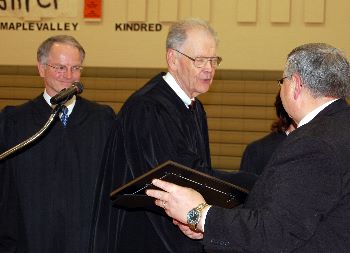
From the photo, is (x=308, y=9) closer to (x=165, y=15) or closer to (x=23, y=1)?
(x=165, y=15)

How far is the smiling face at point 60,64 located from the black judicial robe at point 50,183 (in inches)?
6.7

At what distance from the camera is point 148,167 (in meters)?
3.27

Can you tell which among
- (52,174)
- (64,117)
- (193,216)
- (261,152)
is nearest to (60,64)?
(64,117)

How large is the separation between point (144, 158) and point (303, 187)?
3.87 feet

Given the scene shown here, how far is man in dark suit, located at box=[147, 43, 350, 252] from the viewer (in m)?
2.25

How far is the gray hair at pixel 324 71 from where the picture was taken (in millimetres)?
2434

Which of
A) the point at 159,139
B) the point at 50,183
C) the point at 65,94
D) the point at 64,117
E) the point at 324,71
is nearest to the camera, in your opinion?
the point at 324,71

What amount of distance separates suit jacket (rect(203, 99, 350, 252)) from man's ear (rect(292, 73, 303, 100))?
0.39 ft

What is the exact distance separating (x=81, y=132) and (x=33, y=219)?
57 cm

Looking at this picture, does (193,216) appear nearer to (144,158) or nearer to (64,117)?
(144,158)

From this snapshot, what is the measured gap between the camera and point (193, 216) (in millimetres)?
2504

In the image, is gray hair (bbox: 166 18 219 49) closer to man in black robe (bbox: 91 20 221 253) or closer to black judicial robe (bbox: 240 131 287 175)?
man in black robe (bbox: 91 20 221 253)

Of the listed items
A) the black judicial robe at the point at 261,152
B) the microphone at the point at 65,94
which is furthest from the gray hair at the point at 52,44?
the black judicial robe at the point at 261,152

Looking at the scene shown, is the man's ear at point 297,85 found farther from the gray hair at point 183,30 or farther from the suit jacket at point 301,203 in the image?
the gray hair at point 183,30
